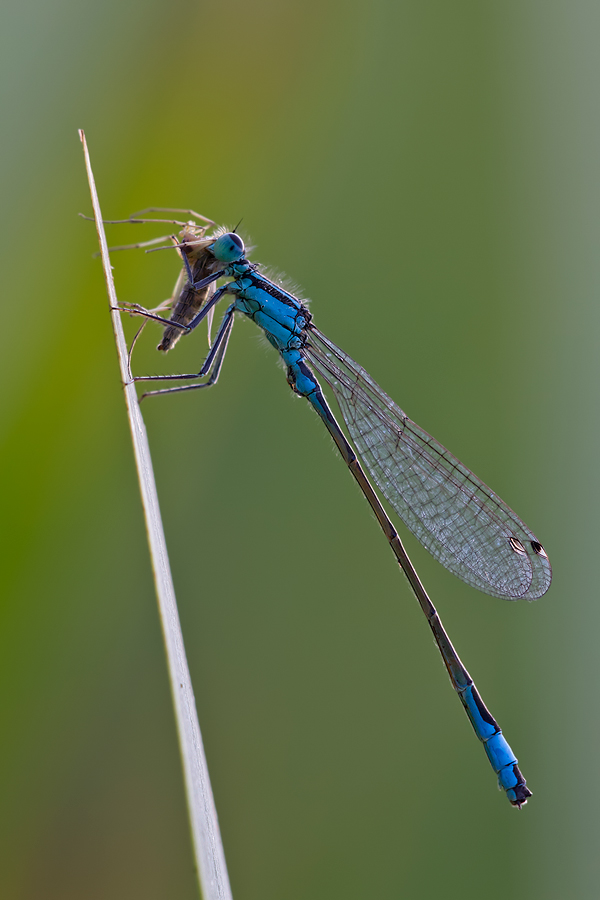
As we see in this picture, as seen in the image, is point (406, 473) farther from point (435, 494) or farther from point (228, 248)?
point (228, 248)

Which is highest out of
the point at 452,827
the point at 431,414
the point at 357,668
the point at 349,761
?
the point at 431,414

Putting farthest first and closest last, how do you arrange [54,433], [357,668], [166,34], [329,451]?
[329,451] < [357,668] < [166,34] < [54,433]

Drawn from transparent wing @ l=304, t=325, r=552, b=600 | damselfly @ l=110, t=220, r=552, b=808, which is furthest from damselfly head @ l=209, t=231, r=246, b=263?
transparent wing @ l=304, t=325, r=552, b=600

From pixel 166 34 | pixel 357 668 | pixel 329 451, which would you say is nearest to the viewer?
pixel 166 34

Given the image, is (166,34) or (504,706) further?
(504,706)

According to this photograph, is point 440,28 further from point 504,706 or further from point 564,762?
point 564,762

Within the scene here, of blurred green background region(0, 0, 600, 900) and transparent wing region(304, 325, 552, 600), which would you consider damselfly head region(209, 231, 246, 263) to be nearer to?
blurred green background region(0, 0, 600, 900)

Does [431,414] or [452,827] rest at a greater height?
[431,414]

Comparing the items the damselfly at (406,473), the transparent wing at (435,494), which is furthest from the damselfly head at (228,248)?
the transparent wing at (435,494)

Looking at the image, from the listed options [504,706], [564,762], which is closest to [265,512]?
[504,706]
